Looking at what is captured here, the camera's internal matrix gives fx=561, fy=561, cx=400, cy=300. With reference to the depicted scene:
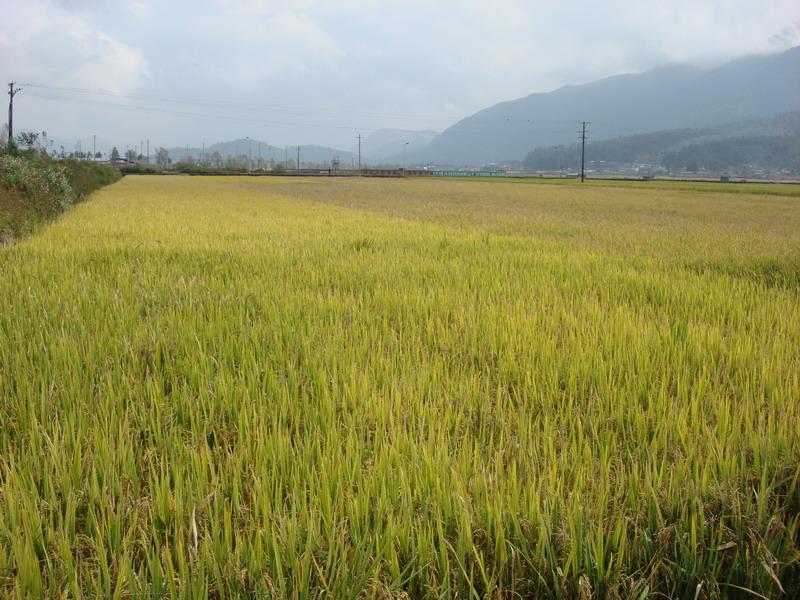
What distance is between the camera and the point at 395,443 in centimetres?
168

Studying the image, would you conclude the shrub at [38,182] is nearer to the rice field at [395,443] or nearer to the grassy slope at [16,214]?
the grassy slope at [16,214]

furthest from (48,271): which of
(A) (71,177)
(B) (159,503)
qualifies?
(A) (71,177)

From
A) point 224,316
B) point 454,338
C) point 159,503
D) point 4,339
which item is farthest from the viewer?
point 224,316

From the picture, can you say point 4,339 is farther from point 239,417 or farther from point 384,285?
point 384,285

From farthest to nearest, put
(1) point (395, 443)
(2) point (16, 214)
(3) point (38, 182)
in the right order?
(3) point (38, 182), (2) point (16, 214), (1) point (395, 443)

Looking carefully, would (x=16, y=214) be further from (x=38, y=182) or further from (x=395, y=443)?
(x=395, y=443)

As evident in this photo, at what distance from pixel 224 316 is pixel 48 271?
2567 millimetres

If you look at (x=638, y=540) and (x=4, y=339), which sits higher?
(x=4, y=339)

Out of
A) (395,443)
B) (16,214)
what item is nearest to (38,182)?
(16,214)

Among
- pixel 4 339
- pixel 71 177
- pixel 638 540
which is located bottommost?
pixel 638 540

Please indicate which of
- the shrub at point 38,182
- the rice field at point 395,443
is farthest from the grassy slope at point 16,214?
the rice field at point 395,443

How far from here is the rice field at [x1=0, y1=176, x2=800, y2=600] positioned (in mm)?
1216

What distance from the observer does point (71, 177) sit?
62.7 feet

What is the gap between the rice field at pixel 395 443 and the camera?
3.99ft
